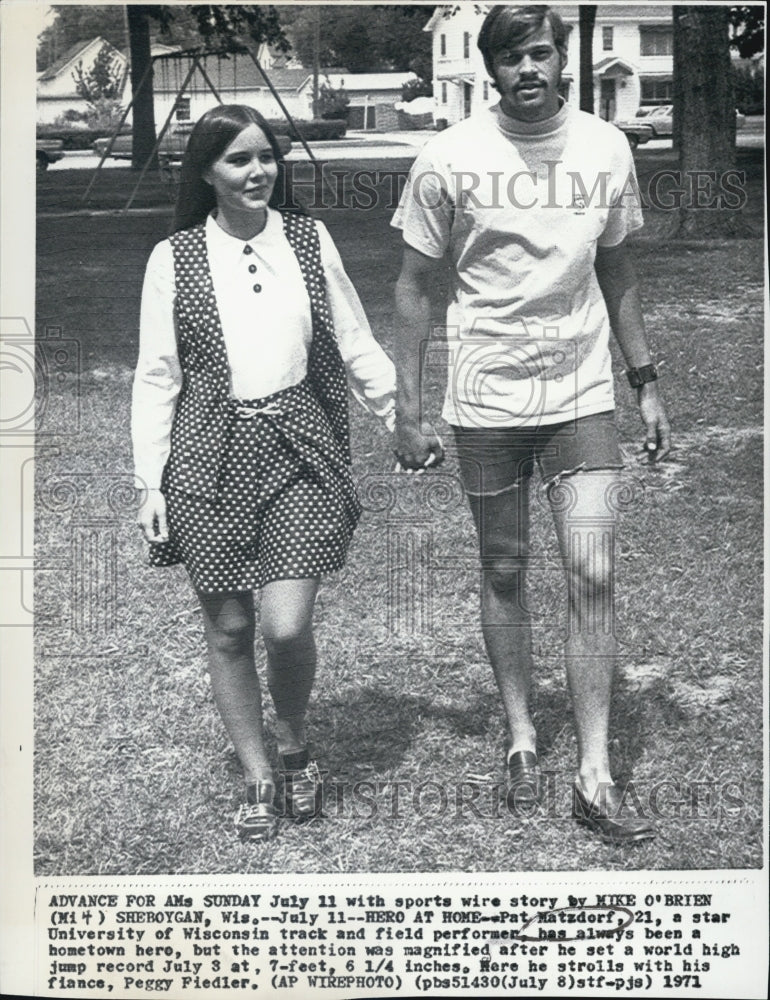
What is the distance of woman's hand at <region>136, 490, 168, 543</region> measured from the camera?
3.01 metres

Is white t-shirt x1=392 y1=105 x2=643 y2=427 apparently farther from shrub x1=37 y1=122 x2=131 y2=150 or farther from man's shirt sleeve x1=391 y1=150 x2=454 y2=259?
shrub x1=37 y1=122 x2=131 y2=150

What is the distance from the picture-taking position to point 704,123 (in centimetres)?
326

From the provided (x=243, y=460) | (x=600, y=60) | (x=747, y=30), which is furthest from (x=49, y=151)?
(x=747, y=30)

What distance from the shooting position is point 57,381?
3250mm

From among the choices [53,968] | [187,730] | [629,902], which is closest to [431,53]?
[187,730]

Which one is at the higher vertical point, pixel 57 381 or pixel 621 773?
pixel 57 381

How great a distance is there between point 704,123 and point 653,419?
0.81m

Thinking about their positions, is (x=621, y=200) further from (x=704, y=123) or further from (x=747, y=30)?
(x=747, y=30)

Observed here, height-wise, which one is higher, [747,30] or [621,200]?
[747,30]

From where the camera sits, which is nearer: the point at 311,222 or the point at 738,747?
the point at 311,222

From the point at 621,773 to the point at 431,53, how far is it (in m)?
1.95

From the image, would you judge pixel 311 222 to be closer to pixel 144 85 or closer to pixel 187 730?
pixel 144 85

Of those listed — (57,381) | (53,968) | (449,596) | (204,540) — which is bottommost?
(53,968)

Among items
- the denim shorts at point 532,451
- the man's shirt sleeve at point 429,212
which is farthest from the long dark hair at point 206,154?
the denim shorts at point 532,451
